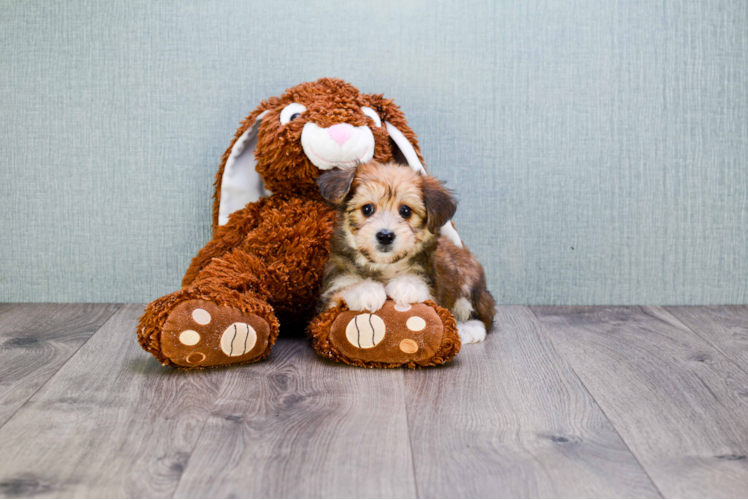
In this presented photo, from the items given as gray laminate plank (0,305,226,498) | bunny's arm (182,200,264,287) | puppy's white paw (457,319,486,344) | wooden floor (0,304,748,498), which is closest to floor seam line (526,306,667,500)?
wooden floor (0,304,748,498)

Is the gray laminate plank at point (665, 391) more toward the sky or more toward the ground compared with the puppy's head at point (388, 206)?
more toward the ground

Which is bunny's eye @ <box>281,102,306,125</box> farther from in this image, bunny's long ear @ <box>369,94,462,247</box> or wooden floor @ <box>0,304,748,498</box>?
→ wooden floor @ <box>0,304,748,498</box>

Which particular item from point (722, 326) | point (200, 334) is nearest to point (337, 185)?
point (200, 334)

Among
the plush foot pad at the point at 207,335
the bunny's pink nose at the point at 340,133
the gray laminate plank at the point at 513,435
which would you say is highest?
the bunny's pink nose at the point at 340,133

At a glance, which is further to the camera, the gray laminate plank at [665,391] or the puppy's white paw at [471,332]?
the puppy's white paw at [471,332]

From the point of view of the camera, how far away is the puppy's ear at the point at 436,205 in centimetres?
164

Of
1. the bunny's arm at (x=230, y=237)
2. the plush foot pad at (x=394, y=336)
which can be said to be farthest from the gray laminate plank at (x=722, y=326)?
the bunny's arm at (x=230, y=237)

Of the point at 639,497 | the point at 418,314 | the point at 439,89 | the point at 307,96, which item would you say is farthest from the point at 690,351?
the point at 307,96

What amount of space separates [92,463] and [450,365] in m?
0.86

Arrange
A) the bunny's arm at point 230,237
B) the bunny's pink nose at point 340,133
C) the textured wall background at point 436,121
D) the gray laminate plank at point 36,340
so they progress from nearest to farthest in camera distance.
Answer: the gray laminate plank at point 36,340, the bunny's pink nose at point 340,133, the bunny's arm at point 230,237, the textured wall background at point 436,121

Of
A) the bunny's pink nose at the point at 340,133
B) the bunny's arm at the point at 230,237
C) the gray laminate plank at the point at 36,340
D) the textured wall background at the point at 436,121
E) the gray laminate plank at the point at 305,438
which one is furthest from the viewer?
the textured wall background at the point at 436,121

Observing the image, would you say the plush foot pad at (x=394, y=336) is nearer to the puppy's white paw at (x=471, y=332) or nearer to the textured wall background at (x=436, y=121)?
the puppy's white paw at (x=471, y=332)

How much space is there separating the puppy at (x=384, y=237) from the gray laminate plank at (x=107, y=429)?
1.24 feet

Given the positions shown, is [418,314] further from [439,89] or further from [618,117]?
[618,117]
